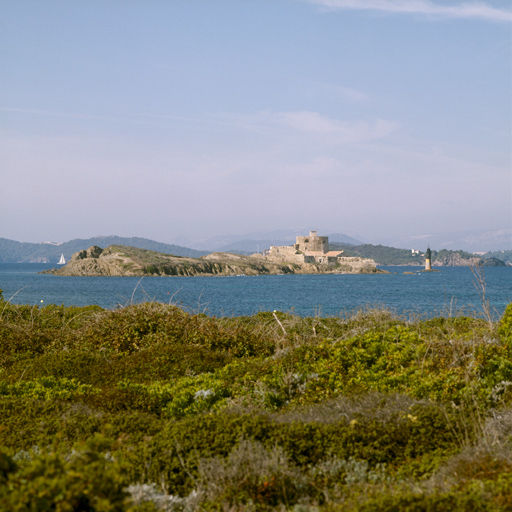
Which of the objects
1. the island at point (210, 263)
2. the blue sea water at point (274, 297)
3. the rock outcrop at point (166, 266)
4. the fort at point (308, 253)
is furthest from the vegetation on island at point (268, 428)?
the fort at point (308, 253)

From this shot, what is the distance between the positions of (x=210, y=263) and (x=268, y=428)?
371 feet

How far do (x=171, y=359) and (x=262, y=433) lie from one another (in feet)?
17.2

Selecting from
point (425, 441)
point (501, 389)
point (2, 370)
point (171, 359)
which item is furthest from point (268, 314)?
point (425, 441)

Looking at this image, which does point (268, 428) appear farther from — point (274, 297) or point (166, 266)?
point (166, 266)

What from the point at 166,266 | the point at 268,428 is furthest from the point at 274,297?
the point at 166,266

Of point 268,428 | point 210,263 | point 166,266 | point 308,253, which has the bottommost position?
point 166,266

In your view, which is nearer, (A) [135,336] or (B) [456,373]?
(B) [456,373]

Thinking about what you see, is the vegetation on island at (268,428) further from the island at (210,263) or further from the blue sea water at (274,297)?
the island at (210,263)

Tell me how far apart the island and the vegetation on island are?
3813 inches

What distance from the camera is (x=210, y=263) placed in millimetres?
117812

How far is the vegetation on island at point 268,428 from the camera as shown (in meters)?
3.52

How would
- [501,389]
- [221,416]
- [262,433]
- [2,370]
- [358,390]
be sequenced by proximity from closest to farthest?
[262,433] → [221,416] → [501,389] → [358,390] → [2,370]

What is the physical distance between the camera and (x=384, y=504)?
348 cm

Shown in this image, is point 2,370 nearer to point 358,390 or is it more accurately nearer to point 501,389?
point 358,390
